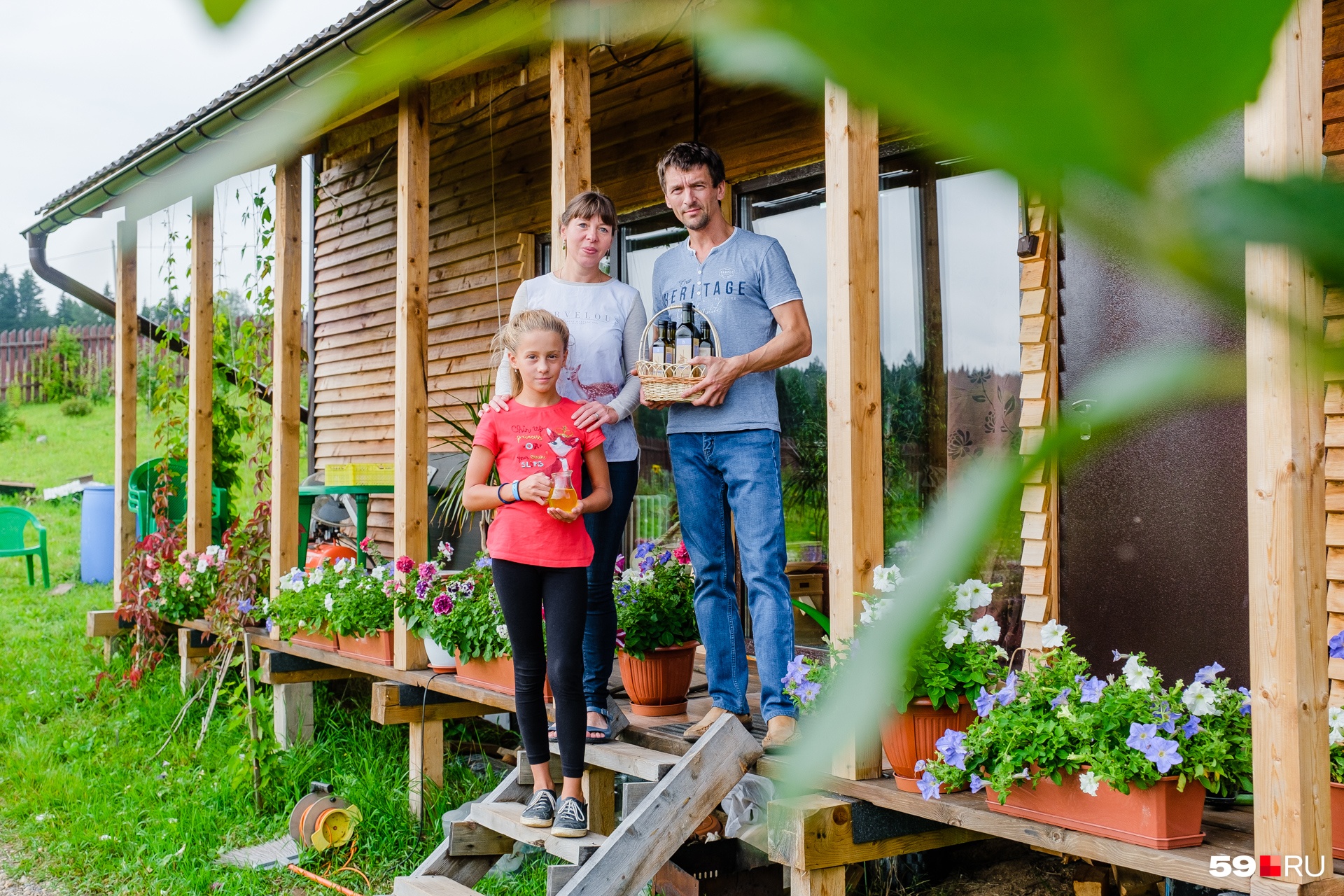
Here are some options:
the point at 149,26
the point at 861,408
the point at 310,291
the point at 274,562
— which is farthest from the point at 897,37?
the point at 310,291

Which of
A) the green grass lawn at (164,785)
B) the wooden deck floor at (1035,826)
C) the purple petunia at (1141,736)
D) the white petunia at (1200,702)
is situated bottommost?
the green grass lawn at (164,785)

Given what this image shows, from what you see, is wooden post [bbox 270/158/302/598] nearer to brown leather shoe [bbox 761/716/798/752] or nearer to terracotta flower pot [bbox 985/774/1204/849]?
brown leather shoe [bbox 761/716/798/752]

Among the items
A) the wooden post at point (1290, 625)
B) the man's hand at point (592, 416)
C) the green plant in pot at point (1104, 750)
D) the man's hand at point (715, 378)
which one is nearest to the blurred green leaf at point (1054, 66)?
the wooden post at point (1290, 625)

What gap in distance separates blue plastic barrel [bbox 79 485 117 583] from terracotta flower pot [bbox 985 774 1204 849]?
339 inches

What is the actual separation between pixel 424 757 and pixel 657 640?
139 cm

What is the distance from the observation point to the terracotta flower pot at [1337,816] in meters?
2.27

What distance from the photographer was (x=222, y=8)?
0.46ft

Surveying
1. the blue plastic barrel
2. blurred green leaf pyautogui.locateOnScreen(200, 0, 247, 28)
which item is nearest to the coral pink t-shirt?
blurred green leaf pyautogui.locateOnScreen(200, 0, 247, 28)

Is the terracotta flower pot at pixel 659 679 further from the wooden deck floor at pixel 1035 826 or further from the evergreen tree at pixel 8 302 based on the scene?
the evergreen tree at pixel 8 302

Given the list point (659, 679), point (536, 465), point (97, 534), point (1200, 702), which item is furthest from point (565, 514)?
point (97, 534)

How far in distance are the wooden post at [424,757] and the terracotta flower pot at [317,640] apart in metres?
0.61

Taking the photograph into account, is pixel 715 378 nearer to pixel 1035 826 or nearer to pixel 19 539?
pixel 1035 826

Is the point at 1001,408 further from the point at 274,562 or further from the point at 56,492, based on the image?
the point at 56,492

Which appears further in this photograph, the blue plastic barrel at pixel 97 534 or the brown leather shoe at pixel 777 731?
the blue plastic barrel at pixel 97 534
